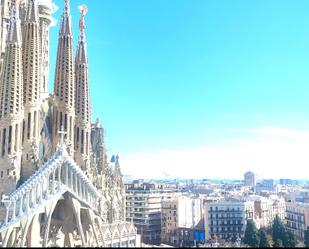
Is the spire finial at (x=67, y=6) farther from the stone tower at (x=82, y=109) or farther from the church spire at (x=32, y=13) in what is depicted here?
the church spire at (x=32, y=13)

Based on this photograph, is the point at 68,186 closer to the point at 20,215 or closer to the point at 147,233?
the point at 20,215

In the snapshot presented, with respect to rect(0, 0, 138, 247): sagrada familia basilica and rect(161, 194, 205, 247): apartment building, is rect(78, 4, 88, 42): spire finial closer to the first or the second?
rect(0, 0, 138, 247): sagrada familia basilica

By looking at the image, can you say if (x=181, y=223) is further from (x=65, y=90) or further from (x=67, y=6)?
(x=67, y=6)

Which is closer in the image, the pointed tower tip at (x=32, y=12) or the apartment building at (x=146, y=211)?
the pointed tower tip at (x=32, y=12)

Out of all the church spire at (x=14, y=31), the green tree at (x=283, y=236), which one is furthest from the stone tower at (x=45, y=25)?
the green tree at (x=283, y=236)

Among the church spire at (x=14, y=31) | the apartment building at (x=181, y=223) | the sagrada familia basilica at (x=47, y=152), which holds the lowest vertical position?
the apartment building at (x=181, y=223)

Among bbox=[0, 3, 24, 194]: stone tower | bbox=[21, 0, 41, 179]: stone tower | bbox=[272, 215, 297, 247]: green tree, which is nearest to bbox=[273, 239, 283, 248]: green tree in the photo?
bbox=[272, 215, 297, 247]: green tree

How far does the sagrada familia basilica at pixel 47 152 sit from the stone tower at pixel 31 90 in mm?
85

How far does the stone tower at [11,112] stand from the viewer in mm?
39938

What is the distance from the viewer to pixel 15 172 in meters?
40.1

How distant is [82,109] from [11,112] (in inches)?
385

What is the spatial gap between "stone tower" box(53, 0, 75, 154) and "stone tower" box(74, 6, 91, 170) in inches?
63.5

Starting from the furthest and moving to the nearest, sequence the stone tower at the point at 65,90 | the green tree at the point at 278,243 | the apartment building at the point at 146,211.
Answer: the apartment building at the point at 146,211 < the green tree at the point at 278,243 < the stone tower at the point at 65,90

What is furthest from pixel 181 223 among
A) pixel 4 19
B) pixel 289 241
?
pixel 4 19
